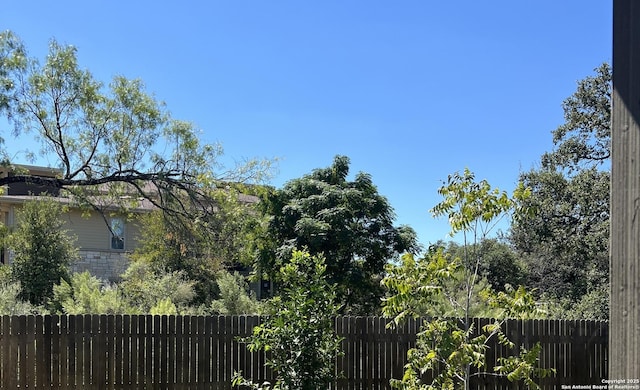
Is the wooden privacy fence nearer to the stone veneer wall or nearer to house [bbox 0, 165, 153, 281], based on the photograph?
house [bbox 0, 165, 153, 281]

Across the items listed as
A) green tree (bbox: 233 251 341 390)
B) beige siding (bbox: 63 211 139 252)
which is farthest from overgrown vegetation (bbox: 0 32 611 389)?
beige siding (bbox: 63 211 139 252)

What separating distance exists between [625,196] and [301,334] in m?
4.35

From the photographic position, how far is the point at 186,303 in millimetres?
15008

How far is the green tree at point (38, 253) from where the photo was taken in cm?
1611

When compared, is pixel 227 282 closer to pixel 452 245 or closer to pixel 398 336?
pixel 398 336

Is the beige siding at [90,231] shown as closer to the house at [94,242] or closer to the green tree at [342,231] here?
the house at [94,242]

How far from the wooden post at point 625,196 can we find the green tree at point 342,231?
37.6ft

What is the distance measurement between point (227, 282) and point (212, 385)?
237 inches

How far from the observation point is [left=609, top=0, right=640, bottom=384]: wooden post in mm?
995

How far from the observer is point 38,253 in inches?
646

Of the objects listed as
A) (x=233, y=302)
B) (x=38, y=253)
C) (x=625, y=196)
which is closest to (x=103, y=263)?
(x=38, y=253)

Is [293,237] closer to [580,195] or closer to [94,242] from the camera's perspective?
[580,195]

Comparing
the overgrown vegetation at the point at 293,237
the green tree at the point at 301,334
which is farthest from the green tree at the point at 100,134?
the green tree at the point at 301,334

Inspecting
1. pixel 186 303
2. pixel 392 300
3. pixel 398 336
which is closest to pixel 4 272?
pixel 186 303
